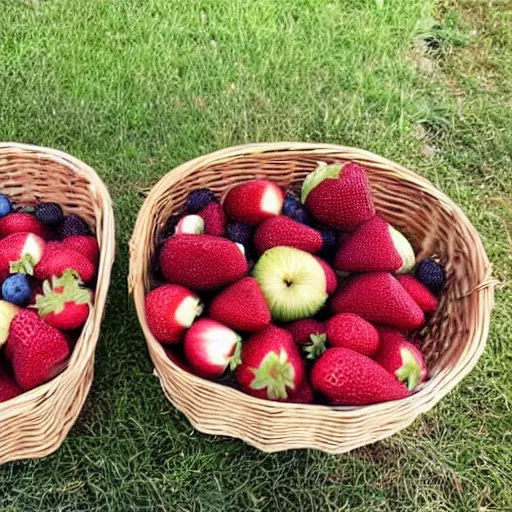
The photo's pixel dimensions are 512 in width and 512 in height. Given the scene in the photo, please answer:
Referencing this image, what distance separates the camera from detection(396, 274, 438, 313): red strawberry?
1249 millimetres

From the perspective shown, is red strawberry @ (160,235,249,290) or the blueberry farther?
the blueberry

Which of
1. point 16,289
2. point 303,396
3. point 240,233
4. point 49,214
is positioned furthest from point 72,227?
point 303,396

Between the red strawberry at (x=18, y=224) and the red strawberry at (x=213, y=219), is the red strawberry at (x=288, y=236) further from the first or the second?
the red strawberry at (x=18, y=224)

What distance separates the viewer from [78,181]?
4.34 ft

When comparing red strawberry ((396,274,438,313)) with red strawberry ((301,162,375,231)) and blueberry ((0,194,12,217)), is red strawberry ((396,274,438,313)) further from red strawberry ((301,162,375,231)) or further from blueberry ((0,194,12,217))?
blueberry ((0,194,12,217))

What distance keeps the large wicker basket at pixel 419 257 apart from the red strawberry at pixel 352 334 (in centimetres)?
10

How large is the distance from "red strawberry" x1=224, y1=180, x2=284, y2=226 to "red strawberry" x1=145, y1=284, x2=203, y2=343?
0.78ft

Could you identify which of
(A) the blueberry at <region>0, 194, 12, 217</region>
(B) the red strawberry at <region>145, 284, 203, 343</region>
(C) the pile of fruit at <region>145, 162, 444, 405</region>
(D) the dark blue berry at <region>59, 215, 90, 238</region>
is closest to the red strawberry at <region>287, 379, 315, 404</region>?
(C) the pile of fruit at <region>145, 162, 444, 405</region>

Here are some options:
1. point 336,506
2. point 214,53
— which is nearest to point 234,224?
point 336,506

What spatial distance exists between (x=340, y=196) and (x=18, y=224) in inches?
24.0

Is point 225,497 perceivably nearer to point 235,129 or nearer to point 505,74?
point 235,129

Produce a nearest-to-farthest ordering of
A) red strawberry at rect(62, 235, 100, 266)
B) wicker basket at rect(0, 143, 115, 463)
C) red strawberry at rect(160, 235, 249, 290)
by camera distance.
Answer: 1. wicker basket at rect(0, 143, 115, 463)
2. red strawberry at rect(160, 235, 249, 290)
3. red strawberry at rect(62, 235, 100, 266)

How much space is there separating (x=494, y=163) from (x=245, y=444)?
1.05m

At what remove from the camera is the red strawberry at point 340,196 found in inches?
48.8
